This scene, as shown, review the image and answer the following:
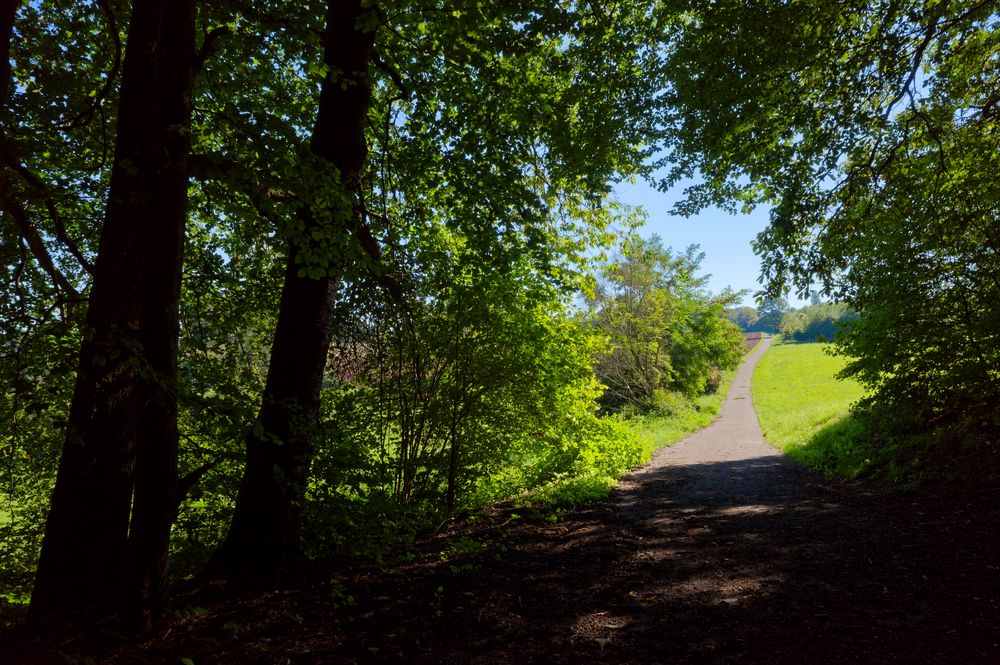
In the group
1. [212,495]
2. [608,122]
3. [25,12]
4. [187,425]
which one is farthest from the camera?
[608,122]

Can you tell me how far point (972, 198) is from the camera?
22.9 feet

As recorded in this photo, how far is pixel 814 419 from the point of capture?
15.6 meters

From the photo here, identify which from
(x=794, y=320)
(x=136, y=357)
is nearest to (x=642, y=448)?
(x=136, y=357)

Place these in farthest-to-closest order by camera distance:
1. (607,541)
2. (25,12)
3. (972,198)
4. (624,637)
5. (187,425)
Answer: (972,198) < (187,425) < (607,541) < (25,12) < (624,637)

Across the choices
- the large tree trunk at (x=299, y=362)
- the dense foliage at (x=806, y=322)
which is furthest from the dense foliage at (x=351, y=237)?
the dense foliage at (x=806, y=322)

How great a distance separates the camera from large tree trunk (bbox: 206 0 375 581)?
4059 mm

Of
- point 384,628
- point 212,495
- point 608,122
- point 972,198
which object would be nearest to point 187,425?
point 212,495

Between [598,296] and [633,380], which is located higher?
[598,296]

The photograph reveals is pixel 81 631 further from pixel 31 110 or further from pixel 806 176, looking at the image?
pixel 806 176

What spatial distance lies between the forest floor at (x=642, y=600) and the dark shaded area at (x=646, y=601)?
0.02 m

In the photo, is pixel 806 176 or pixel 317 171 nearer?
pixel 317 171

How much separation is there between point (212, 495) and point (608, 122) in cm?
737

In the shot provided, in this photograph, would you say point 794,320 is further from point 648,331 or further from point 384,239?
point 384,239

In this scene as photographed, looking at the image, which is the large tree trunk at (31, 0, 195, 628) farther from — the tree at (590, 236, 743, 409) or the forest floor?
the tree at (590, 236, 743, 409)
